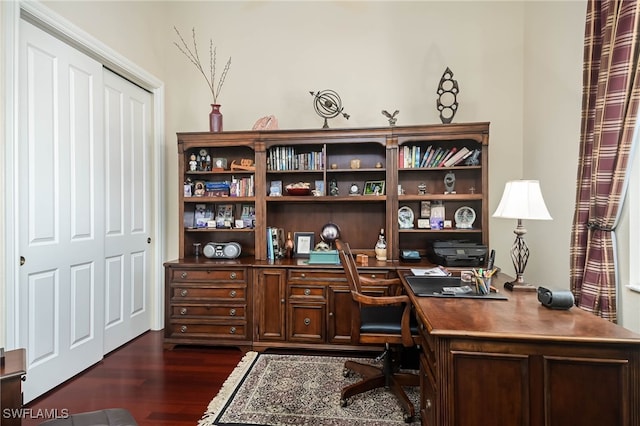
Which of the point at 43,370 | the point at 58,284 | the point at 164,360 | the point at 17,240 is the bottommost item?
the point at 164,360

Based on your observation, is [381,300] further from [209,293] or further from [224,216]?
[224,216]

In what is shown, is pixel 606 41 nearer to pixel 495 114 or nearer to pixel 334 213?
pixel 495 114

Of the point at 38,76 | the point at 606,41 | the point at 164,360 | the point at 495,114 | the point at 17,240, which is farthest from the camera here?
the point at 495,114

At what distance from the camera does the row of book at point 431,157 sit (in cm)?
301

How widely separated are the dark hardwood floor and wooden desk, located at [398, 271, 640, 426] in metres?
1.57

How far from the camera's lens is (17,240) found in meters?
2.06

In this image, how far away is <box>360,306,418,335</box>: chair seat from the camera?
2.04 metres

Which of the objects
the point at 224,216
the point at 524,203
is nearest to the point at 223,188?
the point at 224,216

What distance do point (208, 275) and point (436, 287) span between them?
2029mm

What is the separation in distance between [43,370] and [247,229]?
1.80 metres

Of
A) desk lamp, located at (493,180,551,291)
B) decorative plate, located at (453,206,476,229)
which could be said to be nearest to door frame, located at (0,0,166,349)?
desk lamp, located at (493,180,551,291)

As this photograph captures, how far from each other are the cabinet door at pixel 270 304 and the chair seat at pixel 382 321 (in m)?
0.91

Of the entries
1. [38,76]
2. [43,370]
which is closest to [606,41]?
[38,76]

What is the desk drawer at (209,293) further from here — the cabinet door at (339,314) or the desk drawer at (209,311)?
the cabinet door at (339,314)
